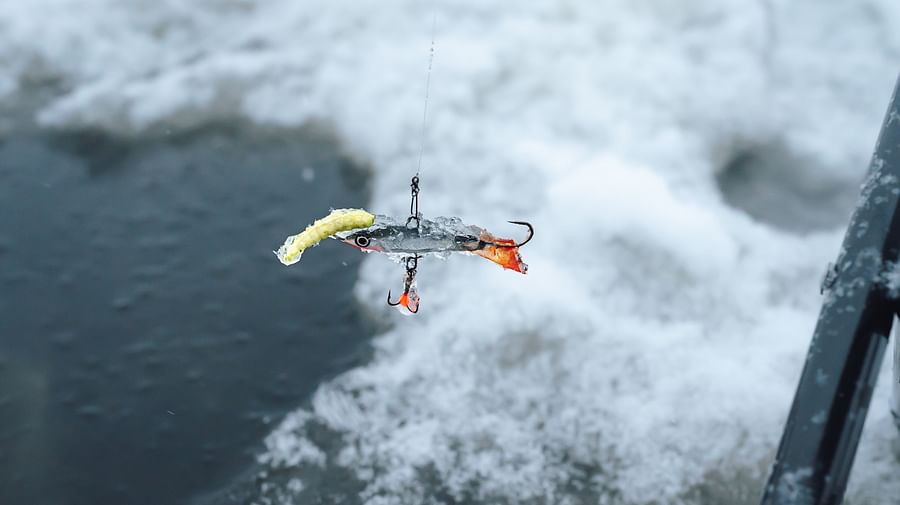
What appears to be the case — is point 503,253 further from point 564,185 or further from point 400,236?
point 564,185

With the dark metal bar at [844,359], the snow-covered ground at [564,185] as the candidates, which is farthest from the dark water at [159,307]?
the dark metal bar at [844,359]

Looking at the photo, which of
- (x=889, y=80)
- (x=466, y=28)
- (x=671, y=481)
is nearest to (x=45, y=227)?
(x=466, y=28)

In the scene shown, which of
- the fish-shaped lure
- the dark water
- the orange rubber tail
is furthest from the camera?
the dark water

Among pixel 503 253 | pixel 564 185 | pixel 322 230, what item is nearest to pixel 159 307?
pixel 564 185

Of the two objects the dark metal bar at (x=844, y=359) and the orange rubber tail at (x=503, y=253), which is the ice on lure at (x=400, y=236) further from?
the dark metal bar at (x=844, y=359)

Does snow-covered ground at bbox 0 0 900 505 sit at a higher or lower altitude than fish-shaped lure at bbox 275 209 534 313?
higher

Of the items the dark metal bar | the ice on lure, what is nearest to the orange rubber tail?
the ice on lure

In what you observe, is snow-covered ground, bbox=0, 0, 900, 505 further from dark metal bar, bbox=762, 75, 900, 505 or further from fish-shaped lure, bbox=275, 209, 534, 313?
fish-shaped lure, bbox=275, 209, 534, 313
